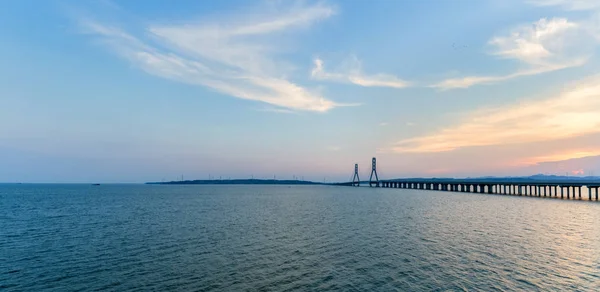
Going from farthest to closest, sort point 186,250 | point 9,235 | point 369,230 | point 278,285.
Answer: point 369,230 → point 9,235 → point 186,250 → point 278,285

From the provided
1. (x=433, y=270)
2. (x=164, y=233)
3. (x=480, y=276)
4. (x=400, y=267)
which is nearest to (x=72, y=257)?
(x=164, y=233)

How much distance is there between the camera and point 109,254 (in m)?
32.0

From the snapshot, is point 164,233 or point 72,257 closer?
point 72,257

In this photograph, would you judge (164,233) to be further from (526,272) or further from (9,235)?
(526,272)

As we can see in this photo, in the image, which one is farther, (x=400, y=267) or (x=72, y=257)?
(x=72, y=257)

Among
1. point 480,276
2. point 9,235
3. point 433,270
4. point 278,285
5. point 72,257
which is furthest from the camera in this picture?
point 9,235

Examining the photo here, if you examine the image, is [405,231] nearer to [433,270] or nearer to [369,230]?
[369,230]

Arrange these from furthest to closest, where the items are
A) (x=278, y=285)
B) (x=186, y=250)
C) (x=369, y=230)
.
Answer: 1. (x=369, y=230)
2. (x=186, y=250)
3. (x=278, y=285)

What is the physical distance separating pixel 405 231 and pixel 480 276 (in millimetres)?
20993

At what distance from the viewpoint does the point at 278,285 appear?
2314cm

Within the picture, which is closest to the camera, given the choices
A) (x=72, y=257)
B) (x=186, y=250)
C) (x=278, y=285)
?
(x=278, y=285)

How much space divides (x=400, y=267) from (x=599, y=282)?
544 inches

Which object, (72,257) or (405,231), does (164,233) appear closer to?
(72,257)

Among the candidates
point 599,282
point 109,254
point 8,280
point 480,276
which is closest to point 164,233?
point 109,254
